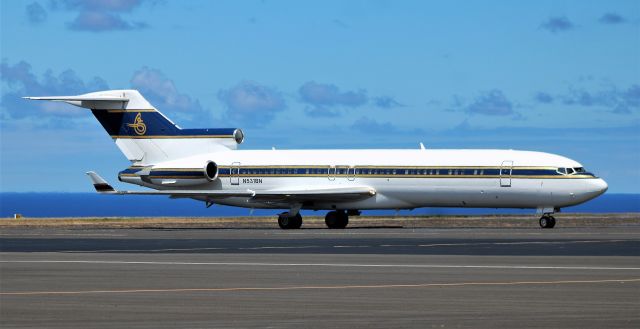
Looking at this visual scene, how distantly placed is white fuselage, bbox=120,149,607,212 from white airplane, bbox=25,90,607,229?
5cm

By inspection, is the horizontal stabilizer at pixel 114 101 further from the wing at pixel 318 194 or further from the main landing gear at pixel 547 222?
the main landing gear at pixel 547 222

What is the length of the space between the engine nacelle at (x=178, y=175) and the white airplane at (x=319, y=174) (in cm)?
5

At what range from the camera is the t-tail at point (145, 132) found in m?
63.8

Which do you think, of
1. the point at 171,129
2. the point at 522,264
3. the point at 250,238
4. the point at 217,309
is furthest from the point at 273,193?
the point at 217,309

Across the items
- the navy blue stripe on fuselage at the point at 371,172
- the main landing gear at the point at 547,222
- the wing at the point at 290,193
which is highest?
the navy blue stripe on fuselage at the point at 371,172

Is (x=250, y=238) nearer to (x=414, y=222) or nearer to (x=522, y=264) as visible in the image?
(x=522, y=264)

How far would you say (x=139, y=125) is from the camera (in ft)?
211

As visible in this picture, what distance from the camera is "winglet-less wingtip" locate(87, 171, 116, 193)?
56250mm

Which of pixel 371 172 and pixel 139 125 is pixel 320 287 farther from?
pixel 139 125

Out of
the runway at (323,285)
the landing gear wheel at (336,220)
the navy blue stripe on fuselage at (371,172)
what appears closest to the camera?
the runway at (323,285)

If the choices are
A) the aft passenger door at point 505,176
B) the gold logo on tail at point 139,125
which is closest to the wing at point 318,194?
the aft passenger door at point 505,176

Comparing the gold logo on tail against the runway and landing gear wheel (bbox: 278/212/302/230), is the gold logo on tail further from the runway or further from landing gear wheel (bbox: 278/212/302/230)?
the runway

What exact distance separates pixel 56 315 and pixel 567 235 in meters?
29.9

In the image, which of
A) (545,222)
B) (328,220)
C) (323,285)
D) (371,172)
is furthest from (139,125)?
(323,285)
